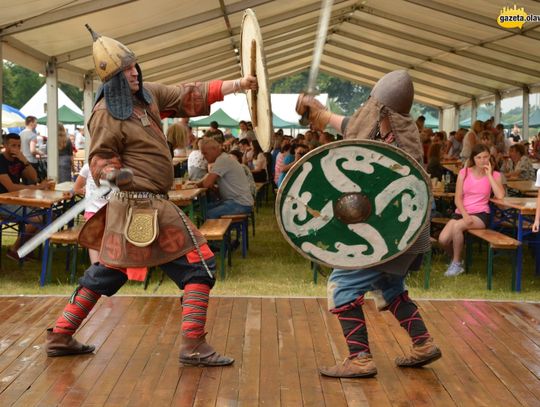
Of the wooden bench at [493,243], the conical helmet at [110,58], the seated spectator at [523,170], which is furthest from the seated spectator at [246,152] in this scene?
the conical helmet at [110,58]

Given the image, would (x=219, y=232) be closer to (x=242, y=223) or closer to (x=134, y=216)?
(x=242, y=223)

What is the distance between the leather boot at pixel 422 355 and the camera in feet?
13.6

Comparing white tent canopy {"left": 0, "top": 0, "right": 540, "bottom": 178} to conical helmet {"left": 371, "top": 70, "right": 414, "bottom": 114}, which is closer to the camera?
conical helmet {"left": 371, "top": 70, "right": 414, "bottom": 114}

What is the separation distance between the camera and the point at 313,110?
3.99m

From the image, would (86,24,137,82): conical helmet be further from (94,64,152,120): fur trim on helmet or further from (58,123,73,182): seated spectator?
(58,123,73,182): seated spectator

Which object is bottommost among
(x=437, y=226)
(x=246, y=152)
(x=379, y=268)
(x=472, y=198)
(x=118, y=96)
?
(x=437, y=226)

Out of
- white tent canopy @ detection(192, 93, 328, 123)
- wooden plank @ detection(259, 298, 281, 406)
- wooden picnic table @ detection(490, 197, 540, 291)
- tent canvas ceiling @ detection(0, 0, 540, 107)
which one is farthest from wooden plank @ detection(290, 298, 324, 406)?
white tent canopy @ detection(192, 93, 328, 123)

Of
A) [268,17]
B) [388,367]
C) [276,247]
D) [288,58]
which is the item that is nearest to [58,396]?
[388,367]

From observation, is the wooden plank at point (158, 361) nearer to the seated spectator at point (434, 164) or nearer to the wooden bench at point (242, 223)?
the wooden bench at point (242, 223)

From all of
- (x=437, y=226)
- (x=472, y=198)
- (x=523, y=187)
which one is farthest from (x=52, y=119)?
(x=472, y=198)

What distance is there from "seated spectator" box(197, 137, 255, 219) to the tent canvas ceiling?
2.03 meters

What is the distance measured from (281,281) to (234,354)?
9.36ft

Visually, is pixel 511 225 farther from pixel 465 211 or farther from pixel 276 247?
pixel 276 247

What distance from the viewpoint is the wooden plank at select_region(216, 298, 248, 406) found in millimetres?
3766
